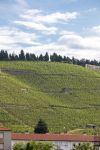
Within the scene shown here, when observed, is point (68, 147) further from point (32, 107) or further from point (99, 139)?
point (32, 107)

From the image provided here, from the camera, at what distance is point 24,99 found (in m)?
171

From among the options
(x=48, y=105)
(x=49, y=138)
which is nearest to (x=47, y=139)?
(x=49, y=138)

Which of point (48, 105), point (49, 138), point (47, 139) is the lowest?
point (48, 105)

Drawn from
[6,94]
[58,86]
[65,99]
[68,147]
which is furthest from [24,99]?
[68,147]

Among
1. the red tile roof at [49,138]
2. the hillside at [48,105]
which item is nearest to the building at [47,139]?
the red tile roof at [49,138]

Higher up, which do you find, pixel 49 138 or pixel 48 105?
pixel 49 138

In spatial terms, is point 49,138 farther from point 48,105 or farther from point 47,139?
point 48,105

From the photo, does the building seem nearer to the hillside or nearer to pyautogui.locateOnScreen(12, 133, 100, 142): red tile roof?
pyautogui.locateOnScreen(12, 133, 100, 142): red tile roof

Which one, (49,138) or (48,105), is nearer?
(49,138)

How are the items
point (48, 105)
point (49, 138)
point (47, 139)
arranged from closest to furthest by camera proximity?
1. point (47, 139)
2. point (49, 138)
3. point (48, 105)

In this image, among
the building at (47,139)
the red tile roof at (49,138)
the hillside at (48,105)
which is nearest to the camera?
the building at (47,139)

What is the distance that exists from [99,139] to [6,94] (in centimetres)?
6866

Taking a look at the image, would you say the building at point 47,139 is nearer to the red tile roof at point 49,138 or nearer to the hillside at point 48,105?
the red tile roof at point 49,138

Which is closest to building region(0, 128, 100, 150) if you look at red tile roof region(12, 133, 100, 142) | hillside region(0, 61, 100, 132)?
red tile roof region(12, 133, 100, 142)
